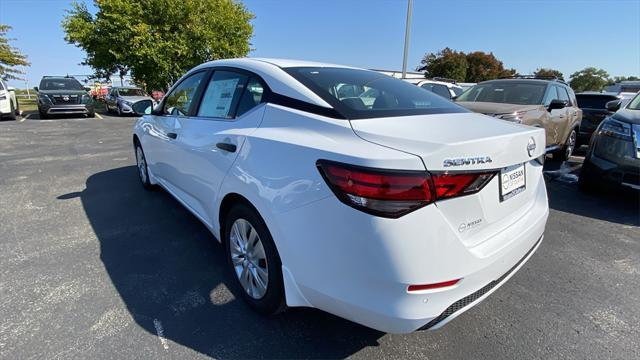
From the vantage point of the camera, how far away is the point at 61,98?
46.4ft

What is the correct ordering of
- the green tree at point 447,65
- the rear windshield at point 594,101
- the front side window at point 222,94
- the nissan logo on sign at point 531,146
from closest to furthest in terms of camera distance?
the nissan logo on sign at point 531,146 → the front side window at point 222,94 → the rear windshield at point 594,101 → the green tree at point 447,65

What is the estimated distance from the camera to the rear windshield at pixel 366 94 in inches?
81.3

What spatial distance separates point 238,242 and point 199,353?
70 centimetres

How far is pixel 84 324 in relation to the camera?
225 cm

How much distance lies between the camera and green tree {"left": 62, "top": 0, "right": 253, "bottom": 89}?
17172 mm

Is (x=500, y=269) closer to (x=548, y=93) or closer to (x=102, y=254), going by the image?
(x=102, y=254)

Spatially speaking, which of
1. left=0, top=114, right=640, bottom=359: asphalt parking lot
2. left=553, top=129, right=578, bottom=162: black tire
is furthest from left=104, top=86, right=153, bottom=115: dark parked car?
left=553, top=129, right=578, bottom=162: black tire

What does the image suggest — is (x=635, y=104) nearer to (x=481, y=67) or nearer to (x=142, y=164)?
(x=142, y=164)

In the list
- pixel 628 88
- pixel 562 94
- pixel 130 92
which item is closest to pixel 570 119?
pixel 562 94

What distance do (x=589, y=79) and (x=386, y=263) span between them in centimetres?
6832

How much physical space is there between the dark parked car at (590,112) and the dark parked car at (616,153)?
4476mm

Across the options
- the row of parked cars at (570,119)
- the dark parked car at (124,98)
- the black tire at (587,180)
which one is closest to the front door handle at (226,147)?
the row of parked cars at (570,119)

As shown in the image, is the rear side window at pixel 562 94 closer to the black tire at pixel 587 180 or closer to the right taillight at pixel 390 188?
the black tire at pixel 587 180

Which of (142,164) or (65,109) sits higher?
(65,109)
